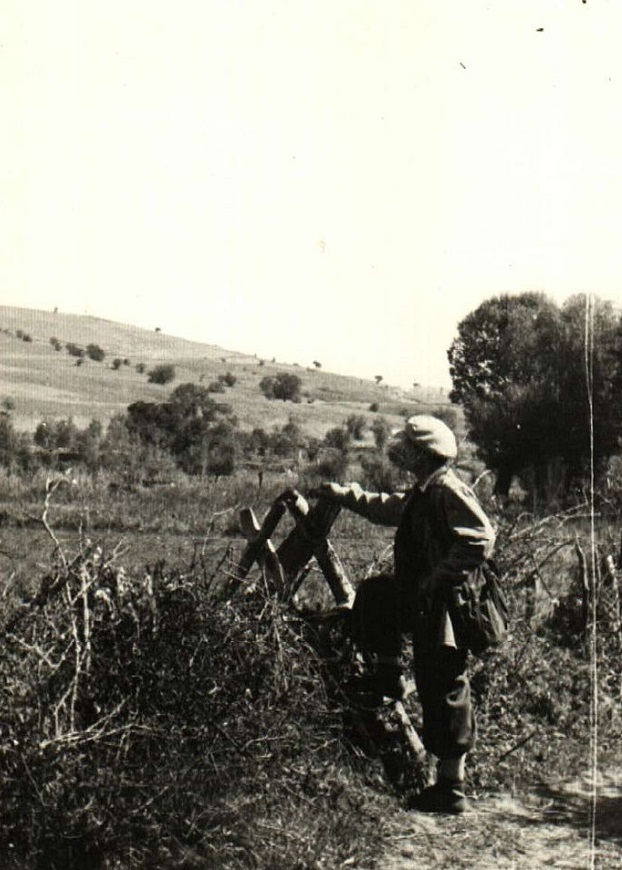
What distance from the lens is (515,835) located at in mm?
4773

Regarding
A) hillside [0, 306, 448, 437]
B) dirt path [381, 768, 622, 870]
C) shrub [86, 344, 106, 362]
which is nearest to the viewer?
dirt path [381, 768, 622, 870]

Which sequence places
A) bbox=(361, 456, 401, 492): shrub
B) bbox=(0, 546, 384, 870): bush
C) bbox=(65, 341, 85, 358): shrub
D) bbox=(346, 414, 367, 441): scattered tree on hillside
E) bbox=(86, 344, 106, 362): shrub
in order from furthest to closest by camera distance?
bbox=(65, 341, 85, 358): shrub, bbox=(86, 344, 106, 362): shrub, bbox=(346, 414, 367, 441): scattered tree on hillside, bbox=(361, 456, 401, 492): shrub, bbox=(0, 546, 384, 870): bush

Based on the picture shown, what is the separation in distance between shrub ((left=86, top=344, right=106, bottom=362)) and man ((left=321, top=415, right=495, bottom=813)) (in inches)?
3018

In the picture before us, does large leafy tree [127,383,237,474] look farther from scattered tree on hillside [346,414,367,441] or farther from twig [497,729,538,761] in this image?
twig [497,729,538,761]

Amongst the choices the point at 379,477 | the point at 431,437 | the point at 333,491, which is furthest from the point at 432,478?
the point at 379,477

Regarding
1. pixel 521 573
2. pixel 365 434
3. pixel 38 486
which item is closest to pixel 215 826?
pixel 521 573

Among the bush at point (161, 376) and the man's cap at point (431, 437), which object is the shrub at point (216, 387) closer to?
the bush at point (161, 376)

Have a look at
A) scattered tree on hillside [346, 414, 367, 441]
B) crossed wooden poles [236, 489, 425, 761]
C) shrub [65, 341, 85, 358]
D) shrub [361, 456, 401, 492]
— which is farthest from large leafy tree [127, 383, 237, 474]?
shrub [65, 341, 85, 358]

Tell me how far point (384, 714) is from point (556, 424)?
97.5 ft

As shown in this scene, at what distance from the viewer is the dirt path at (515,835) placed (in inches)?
175

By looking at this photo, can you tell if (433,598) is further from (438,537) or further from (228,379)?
(228,379)

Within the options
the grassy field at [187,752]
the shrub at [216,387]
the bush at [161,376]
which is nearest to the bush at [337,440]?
the shrub at [216,387]

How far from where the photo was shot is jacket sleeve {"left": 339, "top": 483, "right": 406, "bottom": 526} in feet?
17.7

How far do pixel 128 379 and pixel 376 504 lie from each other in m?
66.6
